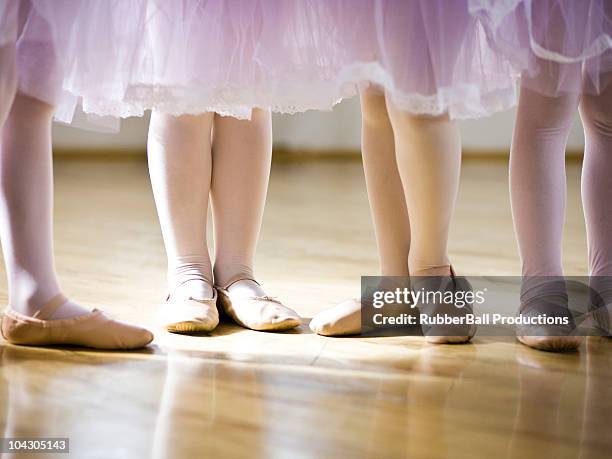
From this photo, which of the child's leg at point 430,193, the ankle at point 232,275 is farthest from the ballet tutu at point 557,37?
the ankle at point 232,275

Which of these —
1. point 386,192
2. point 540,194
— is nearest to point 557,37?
point 540,194

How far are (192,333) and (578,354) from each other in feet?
1.91

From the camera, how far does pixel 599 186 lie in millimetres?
1309

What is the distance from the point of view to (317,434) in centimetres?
90

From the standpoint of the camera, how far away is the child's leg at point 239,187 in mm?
1422

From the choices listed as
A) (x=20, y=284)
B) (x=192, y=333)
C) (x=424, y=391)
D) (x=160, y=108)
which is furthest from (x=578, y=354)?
(x=20, y=284)

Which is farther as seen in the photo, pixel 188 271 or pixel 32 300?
pixel 188 271

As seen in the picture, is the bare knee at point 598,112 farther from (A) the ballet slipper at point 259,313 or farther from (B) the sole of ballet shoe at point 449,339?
(A) the ballet slipper at point 259,313

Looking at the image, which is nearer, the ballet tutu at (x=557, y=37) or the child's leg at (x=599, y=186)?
the ballet tutu at (x=557, y=37)

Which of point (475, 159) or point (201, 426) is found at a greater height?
point (475, 159)

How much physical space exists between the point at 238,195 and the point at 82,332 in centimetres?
37

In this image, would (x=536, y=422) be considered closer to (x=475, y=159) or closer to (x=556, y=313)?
(x=556, y=313)

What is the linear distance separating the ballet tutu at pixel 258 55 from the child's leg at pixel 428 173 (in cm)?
5

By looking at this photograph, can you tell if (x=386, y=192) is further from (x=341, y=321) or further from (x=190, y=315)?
(x=190, y=315)
